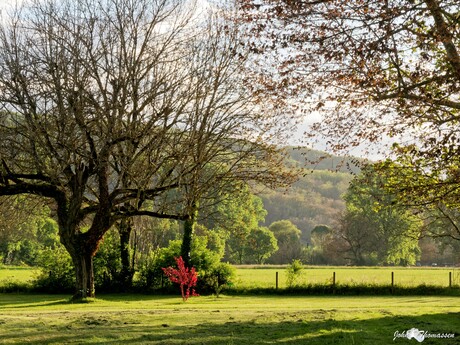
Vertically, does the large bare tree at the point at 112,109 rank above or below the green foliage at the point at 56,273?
above

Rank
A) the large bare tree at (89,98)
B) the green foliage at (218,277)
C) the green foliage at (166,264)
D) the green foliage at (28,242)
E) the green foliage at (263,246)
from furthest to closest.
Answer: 1. the green foliage at (263,246)
2. the green foliage at (28,242)
3. the green foliage at (166,264)
4. the green foliage at (218,277)
5. the large bare tree at (89,98)

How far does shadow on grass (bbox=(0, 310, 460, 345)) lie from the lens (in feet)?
34.2

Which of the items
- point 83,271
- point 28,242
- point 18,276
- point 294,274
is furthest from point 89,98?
point 28,242

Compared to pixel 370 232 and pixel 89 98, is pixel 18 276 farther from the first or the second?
pixel 370 232

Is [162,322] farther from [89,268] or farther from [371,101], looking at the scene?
[89,268]

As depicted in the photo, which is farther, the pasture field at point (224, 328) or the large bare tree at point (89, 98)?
the large bare tree at point (89, 98)

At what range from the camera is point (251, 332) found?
11664 millimetres

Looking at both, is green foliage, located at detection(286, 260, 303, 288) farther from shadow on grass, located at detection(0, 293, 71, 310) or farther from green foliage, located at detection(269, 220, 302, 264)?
green foliage, located at detection(269, 220, 302, 264)

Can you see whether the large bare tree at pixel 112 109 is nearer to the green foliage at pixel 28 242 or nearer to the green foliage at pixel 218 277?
the green foliage at pixel 218 277

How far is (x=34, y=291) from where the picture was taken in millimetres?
30156

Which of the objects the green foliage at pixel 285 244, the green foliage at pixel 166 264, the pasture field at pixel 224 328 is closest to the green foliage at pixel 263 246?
the green foliage at pixel 285 244

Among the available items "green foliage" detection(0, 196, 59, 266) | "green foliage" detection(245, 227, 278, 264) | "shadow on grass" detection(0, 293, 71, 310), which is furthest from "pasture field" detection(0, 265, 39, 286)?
"green foliage" detection(245, 227, 278, 264)

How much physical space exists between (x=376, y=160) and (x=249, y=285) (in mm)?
17956

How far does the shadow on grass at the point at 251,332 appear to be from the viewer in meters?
10.4
